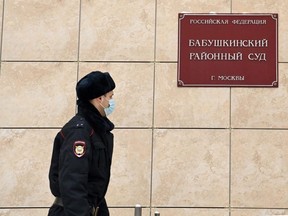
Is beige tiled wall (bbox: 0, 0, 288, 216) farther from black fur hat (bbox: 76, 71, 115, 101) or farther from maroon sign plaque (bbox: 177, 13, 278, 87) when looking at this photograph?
black fur hat (bbox: 76, 71, 115, 101)

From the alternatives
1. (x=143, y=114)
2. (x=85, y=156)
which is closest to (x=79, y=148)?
(x=85, y=156)

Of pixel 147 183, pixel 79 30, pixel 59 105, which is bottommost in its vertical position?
pixel 147 183

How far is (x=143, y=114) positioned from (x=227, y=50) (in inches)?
40.2

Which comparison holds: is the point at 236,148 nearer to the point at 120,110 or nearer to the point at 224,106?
the point at 224,106

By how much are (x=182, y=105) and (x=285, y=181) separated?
1.19m

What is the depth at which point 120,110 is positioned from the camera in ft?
18.8

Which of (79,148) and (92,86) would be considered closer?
(79,148)

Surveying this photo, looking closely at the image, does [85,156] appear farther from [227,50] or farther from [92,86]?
[227,50]

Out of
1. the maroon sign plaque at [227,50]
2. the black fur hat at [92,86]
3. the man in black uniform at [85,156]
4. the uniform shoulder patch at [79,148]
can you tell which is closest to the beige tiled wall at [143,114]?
the maroon sign plaque at [227,50]

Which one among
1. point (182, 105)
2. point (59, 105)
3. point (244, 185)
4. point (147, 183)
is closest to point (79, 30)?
point (59, 105)

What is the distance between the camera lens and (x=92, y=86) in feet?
12.1

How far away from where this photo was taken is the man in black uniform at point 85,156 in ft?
11.2

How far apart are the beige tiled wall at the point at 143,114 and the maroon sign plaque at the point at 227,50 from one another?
0.08 m

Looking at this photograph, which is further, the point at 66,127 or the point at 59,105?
the point at 59,105
